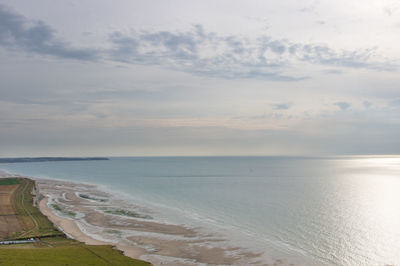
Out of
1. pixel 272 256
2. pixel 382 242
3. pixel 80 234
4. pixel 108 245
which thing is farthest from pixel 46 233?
pixel 382 242

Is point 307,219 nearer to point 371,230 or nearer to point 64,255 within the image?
point 371,230

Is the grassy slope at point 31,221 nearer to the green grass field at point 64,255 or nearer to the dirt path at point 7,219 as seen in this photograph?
the dirt path at point 7,219

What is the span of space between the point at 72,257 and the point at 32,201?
6163cm

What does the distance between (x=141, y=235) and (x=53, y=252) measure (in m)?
19.3

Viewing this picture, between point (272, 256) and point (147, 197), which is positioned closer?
point (272, 256)

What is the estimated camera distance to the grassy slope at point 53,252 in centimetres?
3997

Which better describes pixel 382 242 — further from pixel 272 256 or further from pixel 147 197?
pixel 147 197

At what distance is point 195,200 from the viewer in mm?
101812

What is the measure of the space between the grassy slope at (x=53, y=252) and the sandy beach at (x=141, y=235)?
3060 millimetres

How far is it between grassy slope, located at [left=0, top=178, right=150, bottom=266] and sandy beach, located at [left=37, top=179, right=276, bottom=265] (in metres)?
3.06

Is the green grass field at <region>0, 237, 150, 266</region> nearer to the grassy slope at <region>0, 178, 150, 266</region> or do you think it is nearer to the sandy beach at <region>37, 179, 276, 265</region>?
the grassy slope at <region>0, 178, 150, 266</region>

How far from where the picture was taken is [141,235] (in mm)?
60844

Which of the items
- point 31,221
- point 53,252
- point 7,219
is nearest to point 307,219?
point 53,252

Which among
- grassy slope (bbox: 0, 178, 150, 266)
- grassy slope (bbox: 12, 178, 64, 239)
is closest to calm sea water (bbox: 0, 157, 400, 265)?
grassy slope (bbox: 0, 178, 150, 266)
